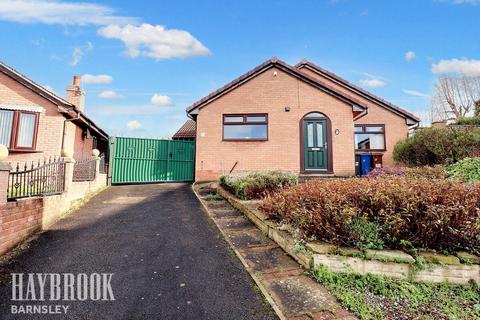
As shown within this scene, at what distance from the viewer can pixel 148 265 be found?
319cm

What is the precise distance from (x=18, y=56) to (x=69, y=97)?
7.89 feet

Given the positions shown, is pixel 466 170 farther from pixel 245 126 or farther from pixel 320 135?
pixel 245 126

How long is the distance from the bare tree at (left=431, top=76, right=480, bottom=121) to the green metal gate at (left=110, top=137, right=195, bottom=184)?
31.8 metres

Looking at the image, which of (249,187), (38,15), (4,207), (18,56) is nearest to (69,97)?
(18,56)

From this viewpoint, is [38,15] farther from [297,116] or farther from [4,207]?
[297,116]

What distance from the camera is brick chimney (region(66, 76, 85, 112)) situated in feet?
38.2

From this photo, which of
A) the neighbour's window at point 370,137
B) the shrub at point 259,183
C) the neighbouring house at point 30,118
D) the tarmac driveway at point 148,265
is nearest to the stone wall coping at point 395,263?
the tarmac driveway at point 148,265

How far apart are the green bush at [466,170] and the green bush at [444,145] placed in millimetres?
1808

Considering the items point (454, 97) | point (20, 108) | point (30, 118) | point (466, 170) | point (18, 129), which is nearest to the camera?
point (466, 170)

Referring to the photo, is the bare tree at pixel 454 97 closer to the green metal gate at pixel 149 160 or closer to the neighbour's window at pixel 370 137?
the neighbour's window at pixel 370 137

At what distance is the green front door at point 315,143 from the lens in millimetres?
11000

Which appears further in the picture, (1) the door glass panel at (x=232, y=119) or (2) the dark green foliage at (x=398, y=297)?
(1) the door glass panel at (x=232, y=119)

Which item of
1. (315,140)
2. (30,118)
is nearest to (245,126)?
(315,140)

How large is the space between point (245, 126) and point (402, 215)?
342 inches
